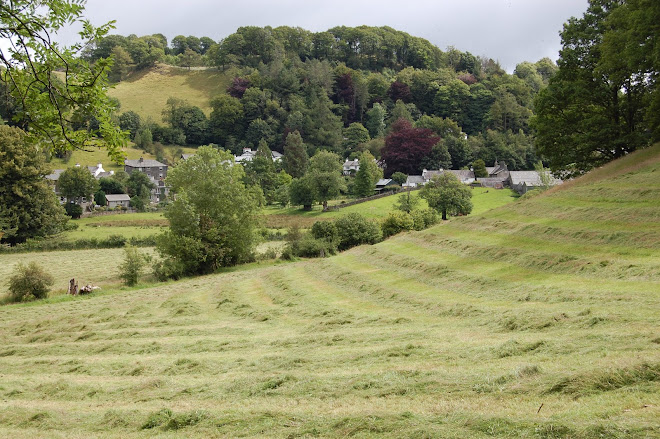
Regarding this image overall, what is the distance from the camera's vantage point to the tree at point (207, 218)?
43.8 meters

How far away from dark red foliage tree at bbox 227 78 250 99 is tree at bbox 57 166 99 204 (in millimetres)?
70252

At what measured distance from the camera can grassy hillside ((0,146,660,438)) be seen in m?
7.65

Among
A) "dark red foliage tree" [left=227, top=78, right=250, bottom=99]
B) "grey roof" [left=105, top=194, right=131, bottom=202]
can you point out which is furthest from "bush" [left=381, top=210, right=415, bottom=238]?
"dark red foliage tree" [left=227, top=78, right=250, bottom=99]

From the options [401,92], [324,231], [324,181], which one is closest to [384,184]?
[324,181]

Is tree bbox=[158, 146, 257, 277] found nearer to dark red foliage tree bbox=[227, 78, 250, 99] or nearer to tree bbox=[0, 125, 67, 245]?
tree bbox=[0, 125, 67, 245]

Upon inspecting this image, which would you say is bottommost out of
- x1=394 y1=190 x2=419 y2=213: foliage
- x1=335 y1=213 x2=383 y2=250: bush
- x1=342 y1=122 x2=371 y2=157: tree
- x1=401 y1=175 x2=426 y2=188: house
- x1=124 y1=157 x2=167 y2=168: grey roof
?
x1=335 y1=213 x2=383 y2=250: bush

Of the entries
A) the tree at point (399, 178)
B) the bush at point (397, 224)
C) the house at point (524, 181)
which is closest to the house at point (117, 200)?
the tree at point (399, 178)

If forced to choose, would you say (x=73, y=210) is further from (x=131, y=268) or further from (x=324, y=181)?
(x=131, y=268)

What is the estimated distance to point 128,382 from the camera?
42.1ft

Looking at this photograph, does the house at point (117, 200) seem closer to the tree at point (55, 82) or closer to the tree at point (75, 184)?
the tree at point (75, 184)

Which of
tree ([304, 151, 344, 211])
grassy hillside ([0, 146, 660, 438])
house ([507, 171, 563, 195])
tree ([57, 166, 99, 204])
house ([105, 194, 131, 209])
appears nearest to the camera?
grassy hillside ([0, 146, 660, 438])

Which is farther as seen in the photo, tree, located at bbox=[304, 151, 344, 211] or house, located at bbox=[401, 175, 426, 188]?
house, located at bbox=[401, 175, 426, 188]

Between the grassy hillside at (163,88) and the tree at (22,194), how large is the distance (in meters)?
90.2

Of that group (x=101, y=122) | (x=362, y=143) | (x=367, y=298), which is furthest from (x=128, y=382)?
(x=362, y=143)
